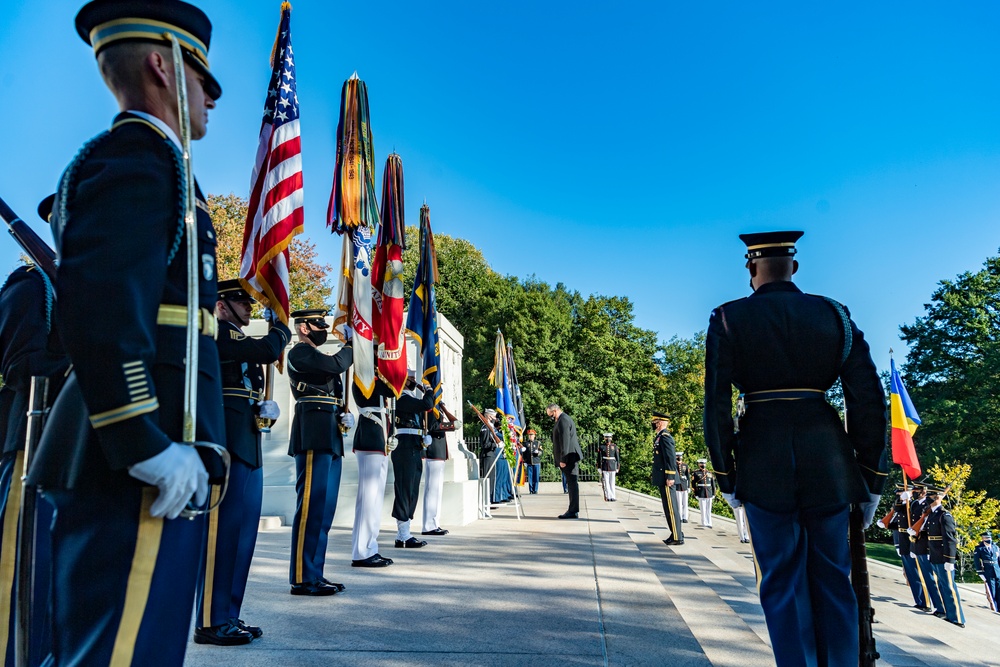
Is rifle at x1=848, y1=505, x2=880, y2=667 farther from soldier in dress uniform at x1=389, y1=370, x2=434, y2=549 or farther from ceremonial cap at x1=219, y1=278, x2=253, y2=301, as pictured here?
soldier in dress uniform at x1=389, y1=370, x2=434, y2=549

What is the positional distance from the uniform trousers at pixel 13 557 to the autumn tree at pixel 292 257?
27.0 metres

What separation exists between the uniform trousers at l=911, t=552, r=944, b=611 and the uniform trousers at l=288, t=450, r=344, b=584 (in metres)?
17.2

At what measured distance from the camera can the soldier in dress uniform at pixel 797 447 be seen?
3.25 m

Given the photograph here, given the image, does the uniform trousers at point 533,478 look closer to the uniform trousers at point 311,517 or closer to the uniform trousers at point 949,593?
the uniform trousers at point 949,593

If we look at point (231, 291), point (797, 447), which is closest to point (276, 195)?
point (231, 291)

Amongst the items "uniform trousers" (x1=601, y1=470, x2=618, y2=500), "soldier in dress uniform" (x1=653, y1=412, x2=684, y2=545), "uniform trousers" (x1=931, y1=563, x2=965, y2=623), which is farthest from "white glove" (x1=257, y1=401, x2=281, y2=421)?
"uniform trousers" (x1=601, y1=470, x2=618, y2=500)

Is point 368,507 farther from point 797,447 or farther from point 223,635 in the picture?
point 797,447

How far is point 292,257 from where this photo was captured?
32469 millimetres

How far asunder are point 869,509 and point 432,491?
25.0 ft

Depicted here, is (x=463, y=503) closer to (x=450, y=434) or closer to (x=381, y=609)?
(x=450, y=434)

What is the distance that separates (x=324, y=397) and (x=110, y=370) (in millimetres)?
4092

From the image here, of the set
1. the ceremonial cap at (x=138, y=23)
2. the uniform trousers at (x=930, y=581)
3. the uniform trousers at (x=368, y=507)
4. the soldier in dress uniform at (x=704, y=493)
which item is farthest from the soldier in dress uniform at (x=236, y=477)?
the soldier in dress uniform at (x=704, y=493)

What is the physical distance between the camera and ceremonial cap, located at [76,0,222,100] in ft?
6.37

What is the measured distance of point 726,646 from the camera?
4293 mm
